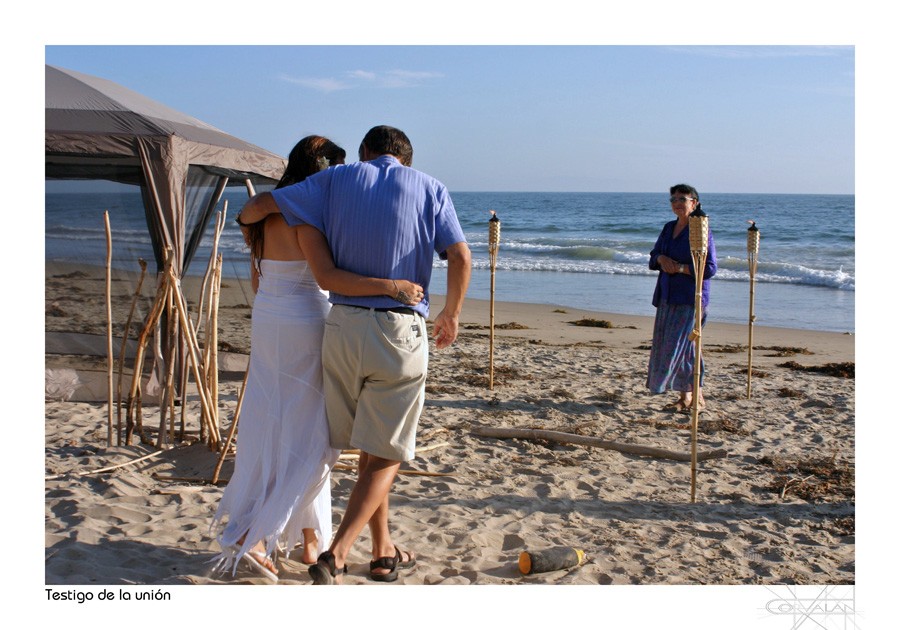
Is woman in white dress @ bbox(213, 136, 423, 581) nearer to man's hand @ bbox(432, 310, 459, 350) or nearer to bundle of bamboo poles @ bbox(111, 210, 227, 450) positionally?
man's hand @ bbox(432, 310, 459, 350)

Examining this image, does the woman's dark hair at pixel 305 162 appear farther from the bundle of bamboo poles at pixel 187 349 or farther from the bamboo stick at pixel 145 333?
the bamboo stick at pixel 145 333

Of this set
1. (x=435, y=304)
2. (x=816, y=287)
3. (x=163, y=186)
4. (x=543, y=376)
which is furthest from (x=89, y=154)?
(x=816, y=287)

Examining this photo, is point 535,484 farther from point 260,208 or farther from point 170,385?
point 260,208

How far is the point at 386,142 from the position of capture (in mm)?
3027

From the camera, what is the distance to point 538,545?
11.9ft

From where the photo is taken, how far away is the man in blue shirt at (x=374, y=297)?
2904 mm

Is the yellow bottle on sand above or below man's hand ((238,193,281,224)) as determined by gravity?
below

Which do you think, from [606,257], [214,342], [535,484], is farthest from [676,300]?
[606,257]

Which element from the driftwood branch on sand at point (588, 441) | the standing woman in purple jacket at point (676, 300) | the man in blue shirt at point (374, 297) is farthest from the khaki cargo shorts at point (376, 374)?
the standing woman in purple jacket at point (676, 300)

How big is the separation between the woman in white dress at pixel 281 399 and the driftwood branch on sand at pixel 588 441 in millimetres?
2347

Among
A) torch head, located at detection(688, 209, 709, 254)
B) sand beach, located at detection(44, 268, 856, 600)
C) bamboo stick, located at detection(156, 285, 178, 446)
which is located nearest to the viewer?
sand beach, located at detection(44, 268, 856, 600)

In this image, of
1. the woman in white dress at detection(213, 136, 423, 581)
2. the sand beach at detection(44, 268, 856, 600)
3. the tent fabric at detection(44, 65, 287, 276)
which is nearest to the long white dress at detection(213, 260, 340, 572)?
the woman in white dress at detection(213, 136, 423, 581)

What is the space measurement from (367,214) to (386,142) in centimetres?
30

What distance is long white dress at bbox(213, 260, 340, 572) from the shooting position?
10.0 ft
